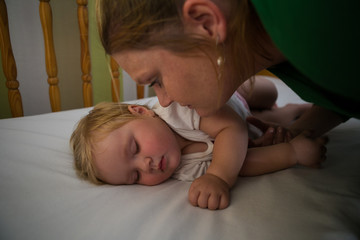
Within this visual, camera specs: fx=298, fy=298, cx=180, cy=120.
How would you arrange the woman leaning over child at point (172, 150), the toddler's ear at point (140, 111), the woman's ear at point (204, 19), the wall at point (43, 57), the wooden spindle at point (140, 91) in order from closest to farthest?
the woman's ear at point (204, 19) → the woman leaning over child at point (172, 150) → the toddler's ear at point (140, 111) → the wall at point (43, 57) → the wooden spindle at point (140, 91)

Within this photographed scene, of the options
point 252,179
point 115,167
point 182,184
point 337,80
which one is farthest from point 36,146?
point 337,80

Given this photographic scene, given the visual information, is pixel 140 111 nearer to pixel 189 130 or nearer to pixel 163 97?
pixel 189 130

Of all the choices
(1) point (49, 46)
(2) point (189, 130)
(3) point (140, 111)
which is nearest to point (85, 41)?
(1) point (49, 46)

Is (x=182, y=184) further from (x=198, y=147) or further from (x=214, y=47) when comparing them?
(x=214, y=47)

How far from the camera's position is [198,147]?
2.58ft

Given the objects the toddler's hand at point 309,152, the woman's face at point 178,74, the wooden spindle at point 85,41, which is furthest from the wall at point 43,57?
the toddler's hand at point 309,152

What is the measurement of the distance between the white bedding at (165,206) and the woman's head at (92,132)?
0.09 feet

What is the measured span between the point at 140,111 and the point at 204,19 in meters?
0.41

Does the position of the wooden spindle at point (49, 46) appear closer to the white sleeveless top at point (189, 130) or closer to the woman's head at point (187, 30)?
the white sleeveless top at point (189, 130)

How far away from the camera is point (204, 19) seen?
446 mm

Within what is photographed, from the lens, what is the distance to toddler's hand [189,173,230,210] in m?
0.56

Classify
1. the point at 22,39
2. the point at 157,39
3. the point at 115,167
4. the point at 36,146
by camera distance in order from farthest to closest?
the point at 22,39, the point at 36,146, the point at 115,167, the point at 157,39

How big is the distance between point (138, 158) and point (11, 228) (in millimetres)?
282

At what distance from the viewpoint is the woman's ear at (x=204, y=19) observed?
427 mm
